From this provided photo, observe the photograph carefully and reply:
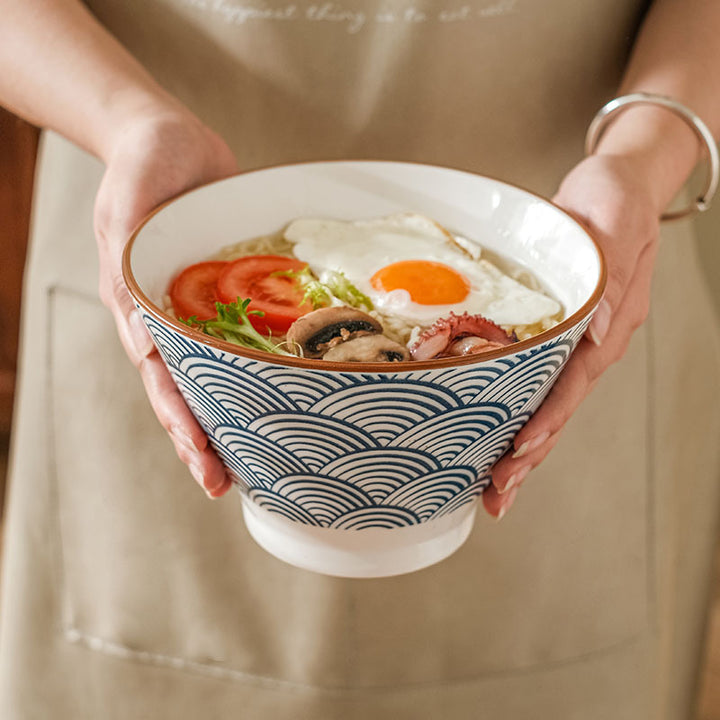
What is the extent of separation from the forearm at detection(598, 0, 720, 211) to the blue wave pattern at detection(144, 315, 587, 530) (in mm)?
403

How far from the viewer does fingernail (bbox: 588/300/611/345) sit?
74 centimetres

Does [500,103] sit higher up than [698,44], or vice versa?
[698,44]

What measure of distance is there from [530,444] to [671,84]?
533mm

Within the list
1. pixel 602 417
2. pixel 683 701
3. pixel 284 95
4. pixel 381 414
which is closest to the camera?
pixel 381 414

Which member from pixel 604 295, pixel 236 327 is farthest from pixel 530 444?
pixel 236 327

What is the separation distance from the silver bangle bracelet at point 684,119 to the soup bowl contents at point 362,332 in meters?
0.22

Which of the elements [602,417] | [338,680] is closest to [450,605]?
[338,680]

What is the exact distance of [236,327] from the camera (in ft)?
2.31

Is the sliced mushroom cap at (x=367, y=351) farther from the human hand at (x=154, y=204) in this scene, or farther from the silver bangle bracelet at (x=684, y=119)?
the silver bangle bracelet at (x=684, y=119)

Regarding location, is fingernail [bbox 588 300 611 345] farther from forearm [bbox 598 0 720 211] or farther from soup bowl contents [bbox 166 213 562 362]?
forearm [bbox 598 0 720 211]

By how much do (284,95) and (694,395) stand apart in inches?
29.0

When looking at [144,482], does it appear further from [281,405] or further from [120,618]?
[281,405]

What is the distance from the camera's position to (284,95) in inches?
40.9

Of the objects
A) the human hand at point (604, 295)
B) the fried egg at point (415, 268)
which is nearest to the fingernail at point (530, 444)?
the human hand at point (604, 295)
